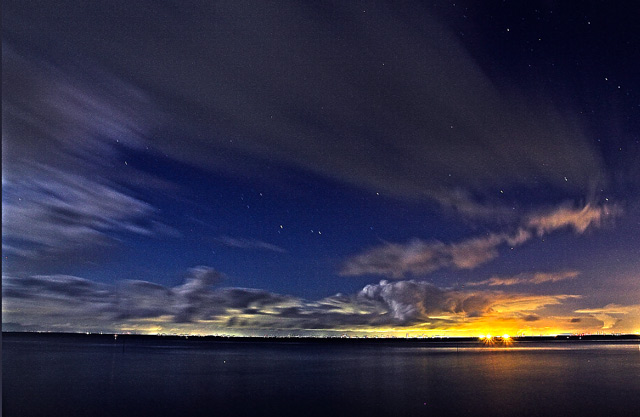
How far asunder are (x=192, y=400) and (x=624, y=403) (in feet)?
41.3

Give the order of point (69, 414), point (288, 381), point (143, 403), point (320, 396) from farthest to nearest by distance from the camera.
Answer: point (288, 381)
point (320, 396)
point (143, 403)
point (69, 414)

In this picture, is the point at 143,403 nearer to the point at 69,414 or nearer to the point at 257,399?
the point at 69,414

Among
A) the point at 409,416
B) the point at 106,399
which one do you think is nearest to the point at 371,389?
the point at 409,416

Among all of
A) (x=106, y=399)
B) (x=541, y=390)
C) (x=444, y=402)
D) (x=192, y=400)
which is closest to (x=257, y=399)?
(x=192, y=400)

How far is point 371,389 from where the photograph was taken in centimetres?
1719

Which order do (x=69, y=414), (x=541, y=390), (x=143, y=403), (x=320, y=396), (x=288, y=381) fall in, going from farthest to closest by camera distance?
(x=288, y=381) < (x=541, y=390) < (x=320, y=396) < (x=143, y=403) < (x=69, y=414)

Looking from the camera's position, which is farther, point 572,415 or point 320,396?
point 320,396

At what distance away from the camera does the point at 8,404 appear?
44.3ft

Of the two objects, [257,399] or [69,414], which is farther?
[257,399]

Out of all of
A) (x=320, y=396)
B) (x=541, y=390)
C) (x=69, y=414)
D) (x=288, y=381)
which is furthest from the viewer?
(x=288, y=381)

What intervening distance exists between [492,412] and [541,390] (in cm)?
631

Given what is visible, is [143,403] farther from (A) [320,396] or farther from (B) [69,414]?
(A) [320,396]

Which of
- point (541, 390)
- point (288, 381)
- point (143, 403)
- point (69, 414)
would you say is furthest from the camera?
point (288, 381)

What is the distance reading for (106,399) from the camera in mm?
14031
